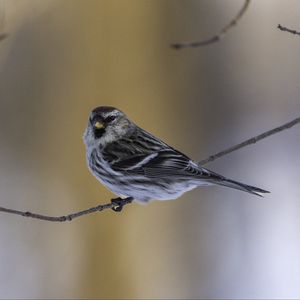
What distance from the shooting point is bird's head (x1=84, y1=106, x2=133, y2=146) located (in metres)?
3.01

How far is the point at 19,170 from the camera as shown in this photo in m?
5.50

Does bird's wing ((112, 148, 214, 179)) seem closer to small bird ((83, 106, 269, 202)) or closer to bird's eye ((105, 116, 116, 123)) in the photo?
small bird ((83, 106, 269, 202))

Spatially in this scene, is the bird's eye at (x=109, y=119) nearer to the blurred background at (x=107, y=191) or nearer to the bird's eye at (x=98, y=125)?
the bird's eye at (x=98, y=125)

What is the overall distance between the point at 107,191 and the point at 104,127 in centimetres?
168

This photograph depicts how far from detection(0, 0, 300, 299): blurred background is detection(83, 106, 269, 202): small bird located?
63.0 inches

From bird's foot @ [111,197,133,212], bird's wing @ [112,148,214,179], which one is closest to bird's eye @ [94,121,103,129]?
bird's wing @ [112,148,214,179]

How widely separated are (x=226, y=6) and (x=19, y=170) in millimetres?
2183

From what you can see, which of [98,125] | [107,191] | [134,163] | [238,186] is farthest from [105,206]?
[107,191]

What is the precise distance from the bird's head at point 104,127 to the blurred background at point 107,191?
5.12 feet

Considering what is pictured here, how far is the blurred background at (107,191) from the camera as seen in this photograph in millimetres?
4809

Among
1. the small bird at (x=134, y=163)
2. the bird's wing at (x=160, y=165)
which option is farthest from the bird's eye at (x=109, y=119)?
the bird's wing at (x=160, y=165)

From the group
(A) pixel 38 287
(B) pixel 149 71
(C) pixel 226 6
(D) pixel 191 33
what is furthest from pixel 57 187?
(C) pixel 226 6

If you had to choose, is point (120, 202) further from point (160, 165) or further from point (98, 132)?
point (98, 132)

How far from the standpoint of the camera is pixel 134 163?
2.96m
